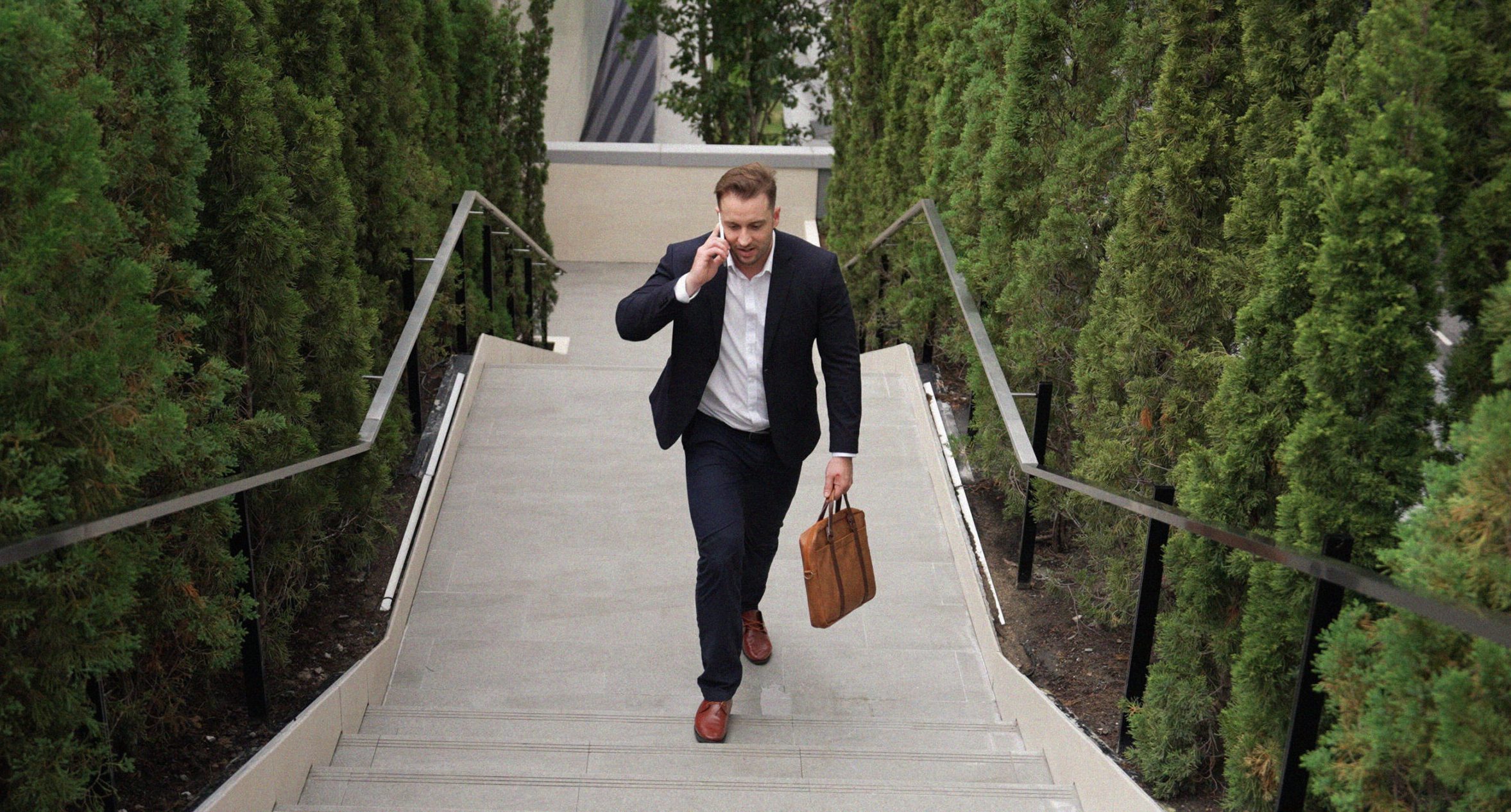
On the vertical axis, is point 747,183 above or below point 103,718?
above

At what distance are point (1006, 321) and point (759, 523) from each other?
73.2 inches

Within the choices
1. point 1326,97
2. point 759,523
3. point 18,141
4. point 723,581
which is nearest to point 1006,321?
point 759,523

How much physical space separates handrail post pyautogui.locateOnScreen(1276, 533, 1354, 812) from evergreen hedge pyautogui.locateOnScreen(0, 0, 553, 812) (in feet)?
6.95

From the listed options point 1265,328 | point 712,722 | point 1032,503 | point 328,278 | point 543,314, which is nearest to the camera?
point 1265,328

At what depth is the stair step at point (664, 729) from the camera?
366 cm

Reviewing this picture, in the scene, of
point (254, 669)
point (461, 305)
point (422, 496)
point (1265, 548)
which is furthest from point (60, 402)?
point (461, 305)

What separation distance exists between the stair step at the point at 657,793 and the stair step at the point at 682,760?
0.43ft

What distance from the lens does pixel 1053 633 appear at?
4.21m

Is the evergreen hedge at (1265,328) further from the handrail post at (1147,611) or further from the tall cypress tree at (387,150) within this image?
the tall cypress tree at (387,150)

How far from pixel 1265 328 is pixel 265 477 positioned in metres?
2.21

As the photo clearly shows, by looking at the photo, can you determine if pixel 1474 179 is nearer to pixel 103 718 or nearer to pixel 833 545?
pixel 833 545

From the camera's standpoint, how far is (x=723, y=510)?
11.4 ft

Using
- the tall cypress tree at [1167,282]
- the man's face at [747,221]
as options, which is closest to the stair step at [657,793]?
the tall cypress tree at [1167,282]

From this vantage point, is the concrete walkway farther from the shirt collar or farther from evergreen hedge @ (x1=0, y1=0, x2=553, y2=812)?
the shirt collar
